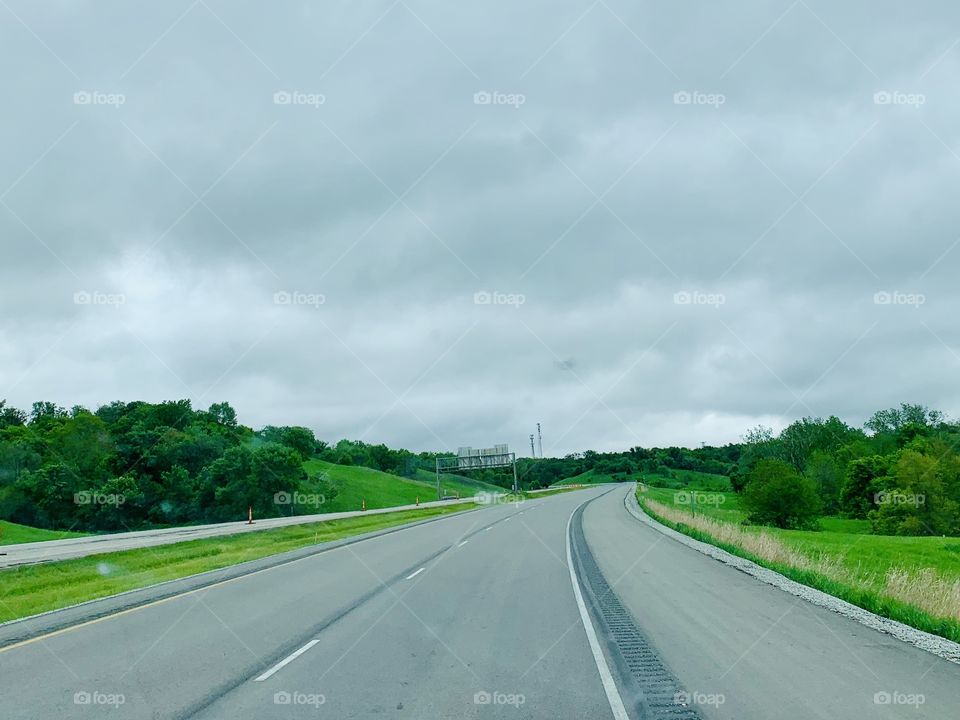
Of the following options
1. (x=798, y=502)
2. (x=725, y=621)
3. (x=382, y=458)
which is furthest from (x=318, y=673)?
(x=382, y=458)

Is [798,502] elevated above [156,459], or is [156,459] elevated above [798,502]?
[156,459]

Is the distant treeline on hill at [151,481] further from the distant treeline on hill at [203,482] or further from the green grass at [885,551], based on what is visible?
the green grass at [885,551]

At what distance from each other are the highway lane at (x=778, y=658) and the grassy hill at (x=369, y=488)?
64994 mm

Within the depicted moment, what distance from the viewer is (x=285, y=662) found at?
8.95 m

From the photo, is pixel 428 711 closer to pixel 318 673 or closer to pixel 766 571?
pixel 318 673

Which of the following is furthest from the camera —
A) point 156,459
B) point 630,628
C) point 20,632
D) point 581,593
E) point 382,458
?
point 382,458

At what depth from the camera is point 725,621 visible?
11383 millimetres

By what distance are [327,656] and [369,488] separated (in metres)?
93.8

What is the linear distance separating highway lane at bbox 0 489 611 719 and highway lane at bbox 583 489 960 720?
1246 mm

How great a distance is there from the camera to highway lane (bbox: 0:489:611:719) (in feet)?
23.7

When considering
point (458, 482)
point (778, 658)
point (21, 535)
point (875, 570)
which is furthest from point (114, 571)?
point (458, 482)

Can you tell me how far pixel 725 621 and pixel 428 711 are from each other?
20.3 ft

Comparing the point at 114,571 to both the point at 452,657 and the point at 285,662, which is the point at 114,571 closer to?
the point at 285,662

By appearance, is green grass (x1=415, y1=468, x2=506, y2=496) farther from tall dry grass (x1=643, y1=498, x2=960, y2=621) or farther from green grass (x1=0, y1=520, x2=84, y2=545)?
tall dry grass (x1=643, y1=498, x2=960, y2=621)
